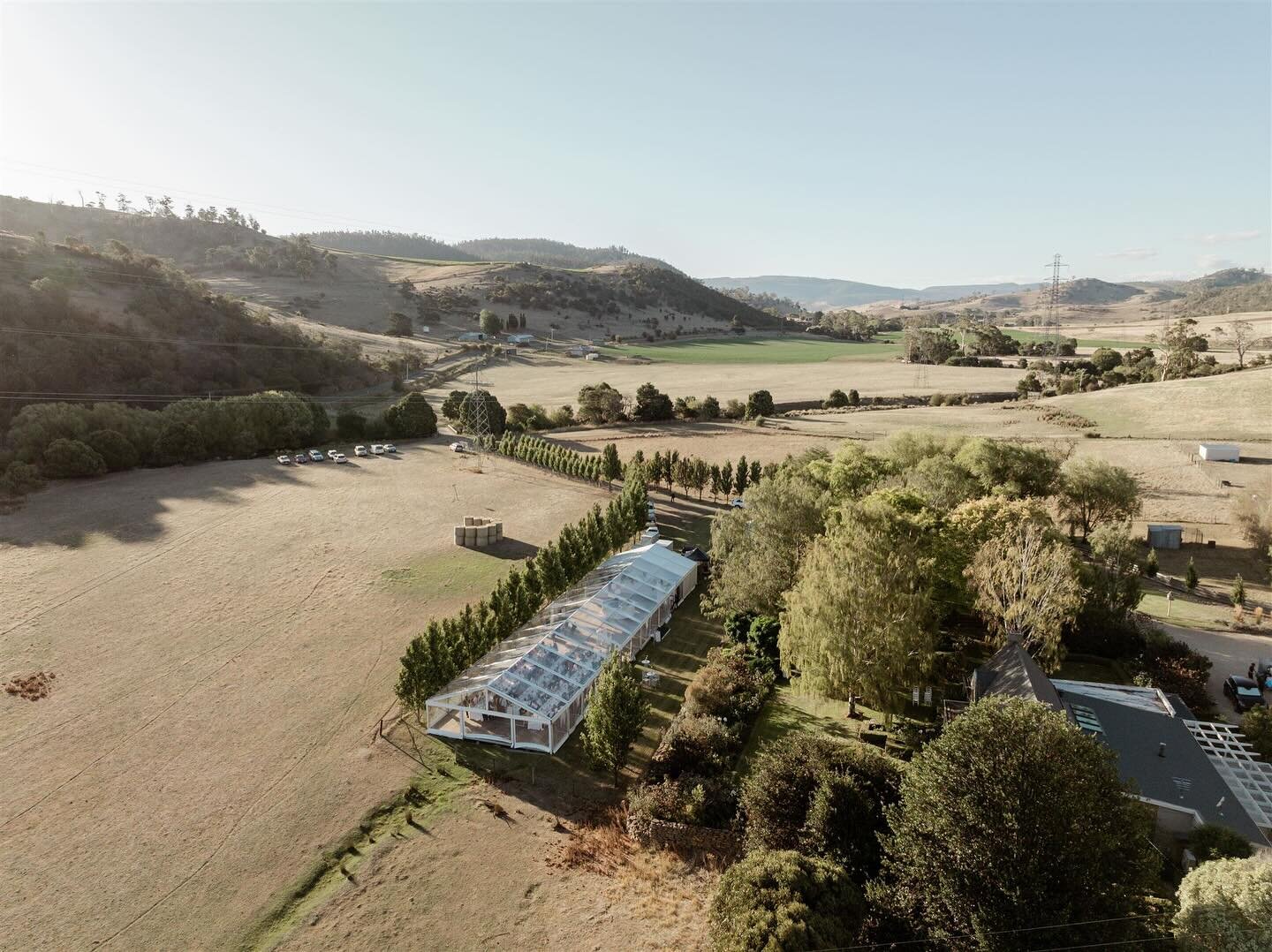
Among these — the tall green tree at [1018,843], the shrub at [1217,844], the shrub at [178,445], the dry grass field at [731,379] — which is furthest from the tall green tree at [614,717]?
the dry grass field at [731,379]

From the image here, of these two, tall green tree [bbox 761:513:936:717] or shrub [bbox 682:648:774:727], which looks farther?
shrub [bbox 682:648:774:727]

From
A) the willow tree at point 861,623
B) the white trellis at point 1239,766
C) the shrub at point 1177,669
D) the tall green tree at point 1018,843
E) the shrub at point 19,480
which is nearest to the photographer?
the tall green tree at point 1018,843

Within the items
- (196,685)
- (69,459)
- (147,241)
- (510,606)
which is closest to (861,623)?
(510,606)

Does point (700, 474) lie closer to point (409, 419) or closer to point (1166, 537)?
point (1166, 537)

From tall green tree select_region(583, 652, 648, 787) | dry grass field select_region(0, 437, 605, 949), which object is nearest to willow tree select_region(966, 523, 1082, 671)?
tall green tree select_region(583, 652, 648, 787)

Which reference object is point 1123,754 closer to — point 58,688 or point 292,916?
point 292,916

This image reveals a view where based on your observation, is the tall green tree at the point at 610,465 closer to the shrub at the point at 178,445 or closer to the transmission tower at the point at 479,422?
the transmission tower at the point at 479,422

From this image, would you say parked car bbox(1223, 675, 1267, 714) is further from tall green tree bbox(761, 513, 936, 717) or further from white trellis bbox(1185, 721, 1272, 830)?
tall green tree bbox(761, 513, 936, 717)
